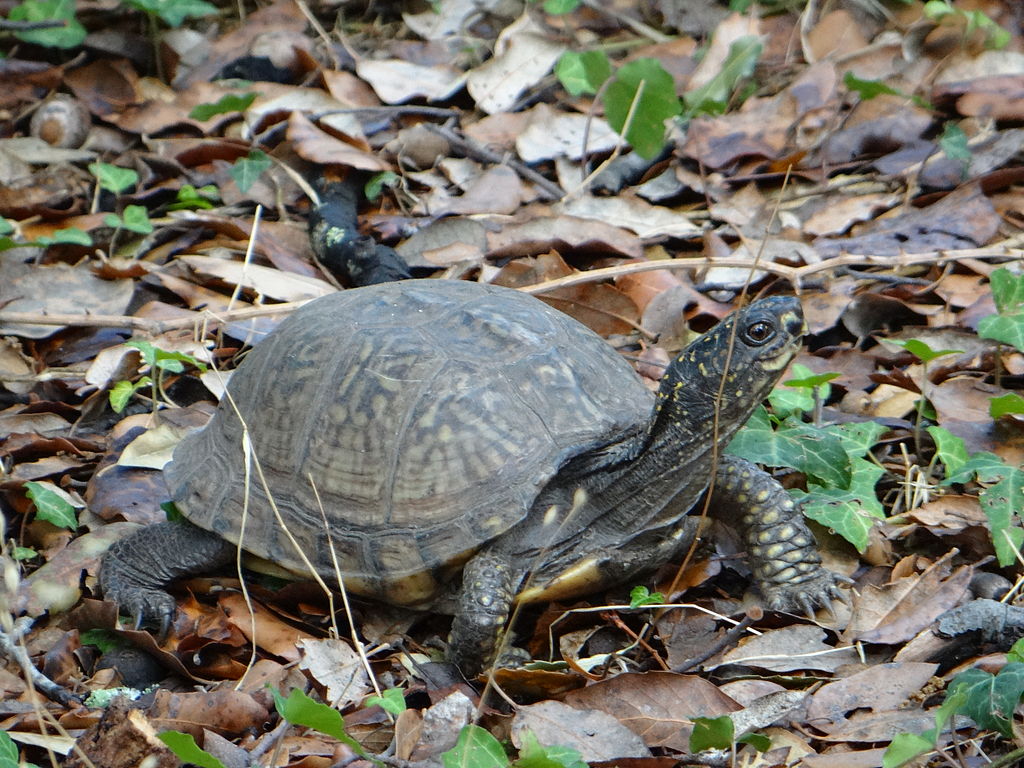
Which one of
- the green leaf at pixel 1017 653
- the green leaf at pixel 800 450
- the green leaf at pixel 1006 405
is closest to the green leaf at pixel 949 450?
the green leaf at pixel 1006 405

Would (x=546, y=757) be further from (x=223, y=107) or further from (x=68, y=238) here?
(x=223, y=107)

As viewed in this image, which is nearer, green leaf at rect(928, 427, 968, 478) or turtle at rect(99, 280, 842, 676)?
turtle at rect(99, 280, 842, 676)

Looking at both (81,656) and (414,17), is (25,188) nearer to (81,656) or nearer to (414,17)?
(414,17)

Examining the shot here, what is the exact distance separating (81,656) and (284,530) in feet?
2.31

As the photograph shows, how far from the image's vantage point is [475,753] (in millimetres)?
2330

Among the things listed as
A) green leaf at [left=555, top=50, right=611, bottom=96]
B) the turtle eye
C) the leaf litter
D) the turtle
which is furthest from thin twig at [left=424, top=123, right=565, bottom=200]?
the turtle eye

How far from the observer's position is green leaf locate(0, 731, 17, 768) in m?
2.48

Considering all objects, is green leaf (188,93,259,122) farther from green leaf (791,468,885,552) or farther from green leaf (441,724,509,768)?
green leaf (441,724,509,768)

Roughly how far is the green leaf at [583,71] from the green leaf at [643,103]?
0.21m

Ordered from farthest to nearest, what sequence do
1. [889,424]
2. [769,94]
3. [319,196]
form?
1. [769,94]
2. [319,196]
3. [889,424]

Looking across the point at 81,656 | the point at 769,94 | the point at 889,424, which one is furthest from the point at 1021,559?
the point at 769,94

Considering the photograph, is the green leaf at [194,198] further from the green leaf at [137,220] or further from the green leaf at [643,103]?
the green leaf at [643,103]

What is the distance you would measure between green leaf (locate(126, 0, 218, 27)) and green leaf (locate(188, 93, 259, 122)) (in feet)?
2.67

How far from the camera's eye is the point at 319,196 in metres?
5.56
